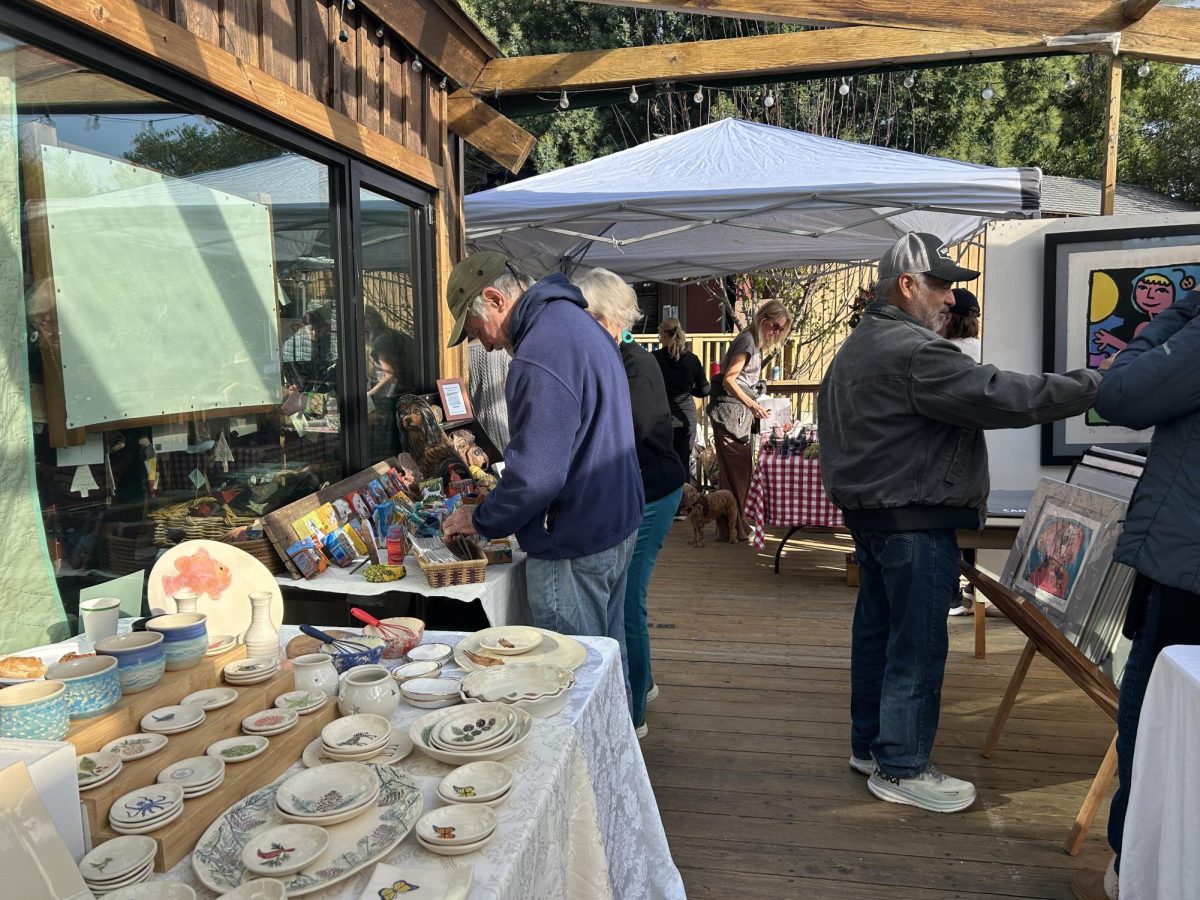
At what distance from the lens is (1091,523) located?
258 cm

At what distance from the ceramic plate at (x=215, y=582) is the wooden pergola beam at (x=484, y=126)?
308cm

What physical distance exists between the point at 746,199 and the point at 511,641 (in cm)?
304

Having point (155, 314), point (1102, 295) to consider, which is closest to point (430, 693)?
point (155, 314)

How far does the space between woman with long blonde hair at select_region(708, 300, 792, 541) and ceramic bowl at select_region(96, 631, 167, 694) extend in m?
5.01

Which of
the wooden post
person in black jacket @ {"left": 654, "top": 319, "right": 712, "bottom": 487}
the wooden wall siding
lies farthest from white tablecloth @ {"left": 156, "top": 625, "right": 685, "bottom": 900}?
person in black jacket @ {"left": 654, "top": 319, "right": 712, "bottom": 487}

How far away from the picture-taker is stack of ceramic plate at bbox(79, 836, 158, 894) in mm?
1018

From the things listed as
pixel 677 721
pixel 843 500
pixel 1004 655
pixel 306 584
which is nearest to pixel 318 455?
pixel 306 584

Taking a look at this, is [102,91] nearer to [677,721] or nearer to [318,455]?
[318,455]

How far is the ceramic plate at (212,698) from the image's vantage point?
144cm

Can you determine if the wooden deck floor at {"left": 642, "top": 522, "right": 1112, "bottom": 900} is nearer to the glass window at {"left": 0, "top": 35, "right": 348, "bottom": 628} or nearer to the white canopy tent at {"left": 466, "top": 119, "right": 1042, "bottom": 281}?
the glass window at {"left": 0, "top": 35, "right": 348, "bottom": 628}

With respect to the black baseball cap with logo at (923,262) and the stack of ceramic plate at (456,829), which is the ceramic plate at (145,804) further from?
the black baseball cap with logo at (923,262)

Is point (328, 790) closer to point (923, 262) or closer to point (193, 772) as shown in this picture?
point (193, 772)

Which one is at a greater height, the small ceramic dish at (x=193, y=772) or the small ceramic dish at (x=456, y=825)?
the small ceramic dish at (x=193, y=772)

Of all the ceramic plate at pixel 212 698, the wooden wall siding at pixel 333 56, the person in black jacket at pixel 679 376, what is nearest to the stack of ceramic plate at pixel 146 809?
the ceramic plate at pixel 212 698
